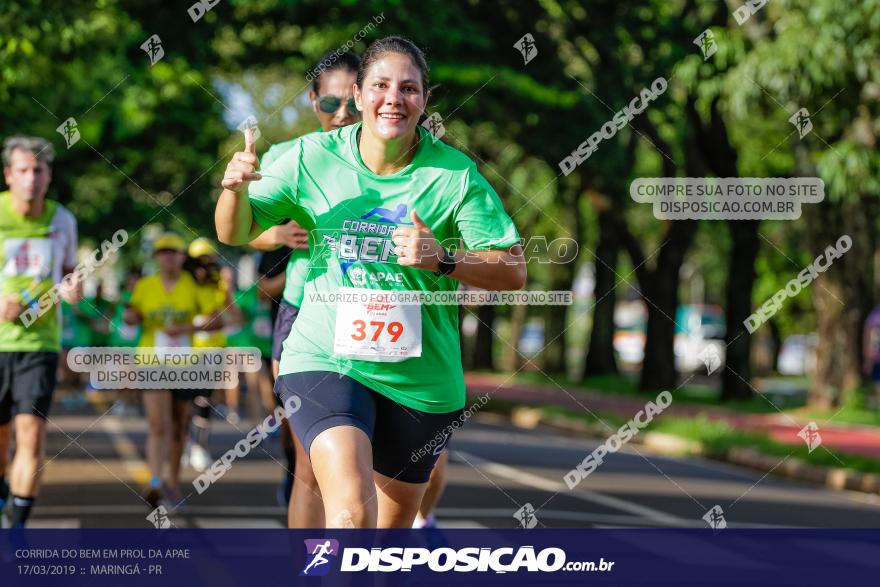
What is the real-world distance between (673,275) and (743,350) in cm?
242

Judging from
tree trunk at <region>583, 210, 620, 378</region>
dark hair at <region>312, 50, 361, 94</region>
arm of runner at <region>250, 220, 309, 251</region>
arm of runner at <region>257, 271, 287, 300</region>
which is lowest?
arm of runner at <region>250, 220, 309, 251</region>

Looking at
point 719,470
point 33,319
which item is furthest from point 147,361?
point 719,470

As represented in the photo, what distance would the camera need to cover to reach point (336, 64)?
690cm

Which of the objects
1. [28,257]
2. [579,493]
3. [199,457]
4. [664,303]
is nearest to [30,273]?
[28,257]

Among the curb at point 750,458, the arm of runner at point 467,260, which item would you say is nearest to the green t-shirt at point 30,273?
the arm of runner at point 467,260

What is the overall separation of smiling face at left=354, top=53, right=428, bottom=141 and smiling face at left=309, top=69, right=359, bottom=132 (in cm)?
160

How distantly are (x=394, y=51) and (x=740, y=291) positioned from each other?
77.0 feet

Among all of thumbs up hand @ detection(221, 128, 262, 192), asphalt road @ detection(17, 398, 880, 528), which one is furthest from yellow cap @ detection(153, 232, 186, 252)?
thumbs up hand @ detection(221, 128, 262, 192)

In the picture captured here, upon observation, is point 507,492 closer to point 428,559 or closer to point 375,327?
point 428,559

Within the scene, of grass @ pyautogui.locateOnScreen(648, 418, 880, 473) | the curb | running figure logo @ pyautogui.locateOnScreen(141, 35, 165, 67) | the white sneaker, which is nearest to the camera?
the white sneaker

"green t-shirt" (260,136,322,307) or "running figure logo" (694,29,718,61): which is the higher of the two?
"running figure logo" (694,29,718,61)

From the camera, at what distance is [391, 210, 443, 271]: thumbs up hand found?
187 inches

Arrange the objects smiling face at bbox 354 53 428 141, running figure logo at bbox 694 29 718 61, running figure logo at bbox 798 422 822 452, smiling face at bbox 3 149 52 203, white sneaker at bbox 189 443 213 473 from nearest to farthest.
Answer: smiling face at bbox 354 53 428 141
smiling face at bbox 3 149 52 203
white sneaker at bbox 189 443 213 473
running figure logo at bbox 798 422 822 452
running figure logo at bbox 694 29 718 61

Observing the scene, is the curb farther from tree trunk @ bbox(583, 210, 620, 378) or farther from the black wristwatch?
tree trunk @ bbox(583, 210, 620, 378)
